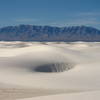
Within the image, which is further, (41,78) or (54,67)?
(54,67)

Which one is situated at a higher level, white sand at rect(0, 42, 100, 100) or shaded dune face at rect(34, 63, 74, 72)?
white sand at rect(0, 42, 100, 100)

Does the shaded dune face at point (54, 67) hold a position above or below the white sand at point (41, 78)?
below

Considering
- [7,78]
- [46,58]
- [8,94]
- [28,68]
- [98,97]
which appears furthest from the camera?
[46,58]

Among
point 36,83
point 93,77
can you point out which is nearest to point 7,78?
point 36,83

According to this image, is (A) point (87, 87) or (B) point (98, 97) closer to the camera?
(B) point (98, 97)

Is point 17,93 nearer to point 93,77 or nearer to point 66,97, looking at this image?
point 66,97

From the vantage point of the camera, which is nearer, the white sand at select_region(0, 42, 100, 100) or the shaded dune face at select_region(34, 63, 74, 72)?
the white sand at select_region(0, 42, 100, 100)

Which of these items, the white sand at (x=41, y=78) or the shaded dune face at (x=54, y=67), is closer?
the white sand at (x=41, y=78)

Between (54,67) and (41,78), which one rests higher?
(41,78)
